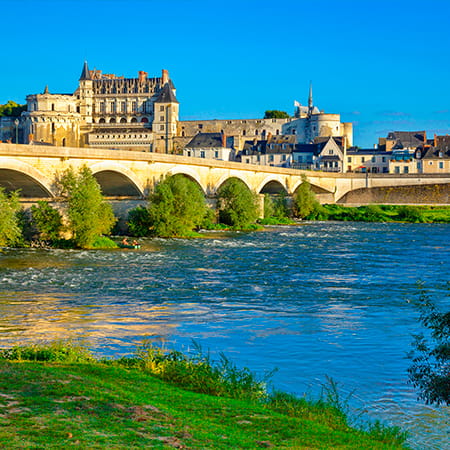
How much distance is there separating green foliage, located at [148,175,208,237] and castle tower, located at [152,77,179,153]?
300 ft

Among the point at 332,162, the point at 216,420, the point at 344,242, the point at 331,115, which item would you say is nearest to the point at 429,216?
the point at 344,242

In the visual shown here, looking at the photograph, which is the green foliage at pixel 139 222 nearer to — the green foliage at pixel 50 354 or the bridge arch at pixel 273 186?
the bridge arch at pixel 273 186

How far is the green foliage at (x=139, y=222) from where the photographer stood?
3975cm

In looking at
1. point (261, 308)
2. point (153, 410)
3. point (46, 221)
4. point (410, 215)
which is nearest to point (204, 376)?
point (153, 410)

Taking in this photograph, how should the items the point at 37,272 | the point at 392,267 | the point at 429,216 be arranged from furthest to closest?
the point at 429,216
the point at 392,267
the point at 37,272

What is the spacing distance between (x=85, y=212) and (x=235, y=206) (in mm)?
17999

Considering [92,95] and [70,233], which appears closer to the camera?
[70,233]

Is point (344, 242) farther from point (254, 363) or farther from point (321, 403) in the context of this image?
point (321, 403)

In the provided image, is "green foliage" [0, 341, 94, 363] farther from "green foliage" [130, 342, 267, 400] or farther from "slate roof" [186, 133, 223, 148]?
"slate roof" [186, 133, 223, 148]

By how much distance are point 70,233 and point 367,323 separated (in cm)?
2036

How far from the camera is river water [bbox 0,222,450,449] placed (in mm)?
11914

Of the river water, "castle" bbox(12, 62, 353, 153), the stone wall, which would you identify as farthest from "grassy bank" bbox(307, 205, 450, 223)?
"castle" bbox(12, 62, 353, 153)

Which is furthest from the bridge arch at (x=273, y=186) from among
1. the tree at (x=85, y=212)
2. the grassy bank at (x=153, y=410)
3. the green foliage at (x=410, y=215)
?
the grassy bank at (x=153, y=410)

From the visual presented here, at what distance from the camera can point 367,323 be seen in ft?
54.2
